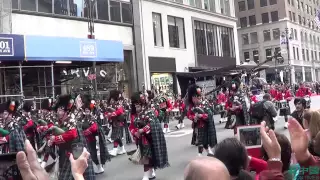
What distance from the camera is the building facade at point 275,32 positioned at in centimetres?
6250

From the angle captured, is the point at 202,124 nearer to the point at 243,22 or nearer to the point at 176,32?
the point at 176,32

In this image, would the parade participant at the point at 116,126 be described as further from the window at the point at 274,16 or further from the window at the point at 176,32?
the window at the point at 274,16

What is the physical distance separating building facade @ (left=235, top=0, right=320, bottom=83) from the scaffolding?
152 feet

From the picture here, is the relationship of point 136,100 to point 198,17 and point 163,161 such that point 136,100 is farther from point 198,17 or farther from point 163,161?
point 198,17

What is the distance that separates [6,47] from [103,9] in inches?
413

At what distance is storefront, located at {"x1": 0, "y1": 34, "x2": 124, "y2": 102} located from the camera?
1611 cm

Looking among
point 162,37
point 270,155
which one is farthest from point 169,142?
point 162,37

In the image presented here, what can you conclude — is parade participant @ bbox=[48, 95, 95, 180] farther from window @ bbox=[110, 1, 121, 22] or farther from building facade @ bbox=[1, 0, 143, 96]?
window @ bbox=[110, 1, 121, 22]

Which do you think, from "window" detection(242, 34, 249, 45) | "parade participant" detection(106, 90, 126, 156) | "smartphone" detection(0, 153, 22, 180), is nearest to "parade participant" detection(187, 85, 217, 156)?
"parade participant" detection(106, 90, 126, 156)

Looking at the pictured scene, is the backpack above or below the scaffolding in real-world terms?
below

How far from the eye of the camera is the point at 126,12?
2692 cm

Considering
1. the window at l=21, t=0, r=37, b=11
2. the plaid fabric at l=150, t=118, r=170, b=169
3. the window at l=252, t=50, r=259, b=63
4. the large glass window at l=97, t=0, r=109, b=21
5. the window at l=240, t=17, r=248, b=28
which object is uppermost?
the window at l=240, t=17, r=248, b=28

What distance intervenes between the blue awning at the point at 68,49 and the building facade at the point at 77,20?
2.36 metres

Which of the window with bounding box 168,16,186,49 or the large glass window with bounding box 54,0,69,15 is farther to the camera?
the window with bounding box 168,16,186,49
